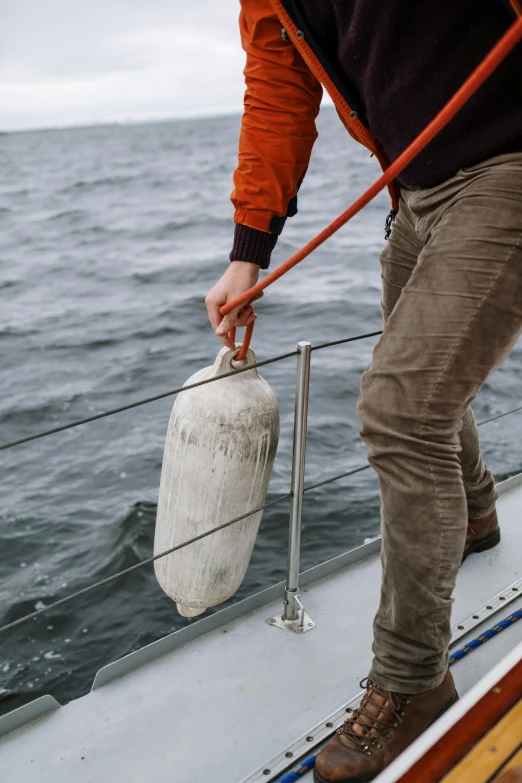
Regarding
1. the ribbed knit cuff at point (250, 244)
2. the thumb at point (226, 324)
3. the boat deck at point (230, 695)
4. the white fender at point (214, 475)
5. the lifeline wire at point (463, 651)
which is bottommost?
the boat deck at point (230, 695)

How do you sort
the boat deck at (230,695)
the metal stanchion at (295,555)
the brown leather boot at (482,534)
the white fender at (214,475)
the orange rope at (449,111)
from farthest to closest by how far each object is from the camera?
the brown leather boot at (482,534)
the metal stanchion at (295,555)
the white fender at (214,475)
the boat deck at (230,695)
the orange rope at (449,111)

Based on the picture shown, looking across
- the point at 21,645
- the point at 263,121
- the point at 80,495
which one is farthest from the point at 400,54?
the point at 80,495

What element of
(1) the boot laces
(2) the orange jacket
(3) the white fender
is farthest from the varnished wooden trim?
(2) the orange jacket

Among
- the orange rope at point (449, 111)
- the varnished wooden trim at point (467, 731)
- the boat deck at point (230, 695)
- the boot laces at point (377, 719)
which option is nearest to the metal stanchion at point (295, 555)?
the boat deck at point (230, 695)

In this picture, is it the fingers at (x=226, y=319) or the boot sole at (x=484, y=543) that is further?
the boot sole at (x=484, y=543)

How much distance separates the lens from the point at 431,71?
1.42m

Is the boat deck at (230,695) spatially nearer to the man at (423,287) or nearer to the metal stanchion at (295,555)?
the metal stanchion at (295,555)

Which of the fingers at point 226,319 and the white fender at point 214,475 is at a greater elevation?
the fingers at point 226,319

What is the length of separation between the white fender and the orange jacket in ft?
1.23

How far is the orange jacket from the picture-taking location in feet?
5.62

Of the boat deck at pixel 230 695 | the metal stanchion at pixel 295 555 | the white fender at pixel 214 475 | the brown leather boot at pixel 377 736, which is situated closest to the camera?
the brown leather boot at pixel 377 736

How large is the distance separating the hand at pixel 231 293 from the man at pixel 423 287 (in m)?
0.38

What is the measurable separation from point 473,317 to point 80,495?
4.23m

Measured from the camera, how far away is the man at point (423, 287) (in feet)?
4.53
